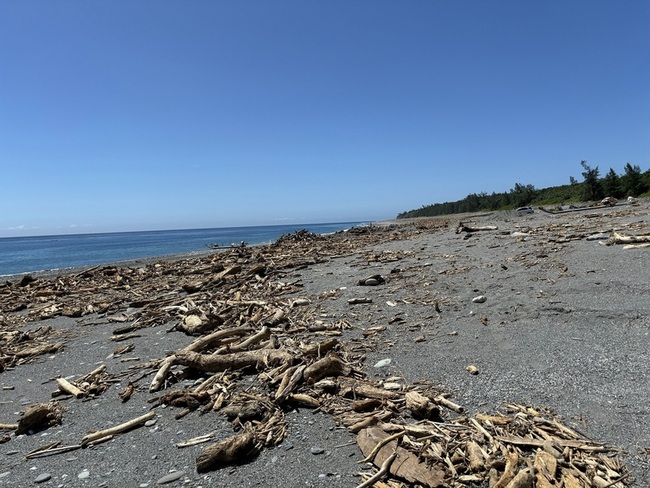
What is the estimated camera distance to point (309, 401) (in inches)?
165

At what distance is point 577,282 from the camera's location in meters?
7.73

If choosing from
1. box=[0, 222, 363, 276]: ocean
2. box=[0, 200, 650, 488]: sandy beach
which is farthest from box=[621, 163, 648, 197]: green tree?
box=[0, 200, 650, 488]: sandy beach

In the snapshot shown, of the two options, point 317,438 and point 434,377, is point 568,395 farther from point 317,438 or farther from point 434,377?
point 317,438

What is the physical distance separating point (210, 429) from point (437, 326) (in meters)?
4.02

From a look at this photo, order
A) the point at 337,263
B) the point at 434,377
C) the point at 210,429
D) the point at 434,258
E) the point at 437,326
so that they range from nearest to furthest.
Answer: the point at 210,429
the point at 434,377
the point at 437,326
the point at 434,258
the point at 337,263

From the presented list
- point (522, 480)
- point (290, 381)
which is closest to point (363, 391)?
point (290, 381)

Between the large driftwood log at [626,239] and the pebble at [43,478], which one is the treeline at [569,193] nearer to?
the large driftwood log at [626,239]

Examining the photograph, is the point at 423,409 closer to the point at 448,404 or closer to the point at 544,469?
the point at 448,404

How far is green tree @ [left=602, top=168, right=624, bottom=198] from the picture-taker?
170 feet

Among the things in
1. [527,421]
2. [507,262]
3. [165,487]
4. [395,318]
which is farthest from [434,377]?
[507,262]

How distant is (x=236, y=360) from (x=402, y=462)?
2850 mm

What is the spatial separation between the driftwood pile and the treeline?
55.2m

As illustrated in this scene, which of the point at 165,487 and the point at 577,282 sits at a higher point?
the point at 577,282

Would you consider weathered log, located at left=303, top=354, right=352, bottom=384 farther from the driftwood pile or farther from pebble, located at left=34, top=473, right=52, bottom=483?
pebble, located at left=34, top=473, right=52, bottom=483
